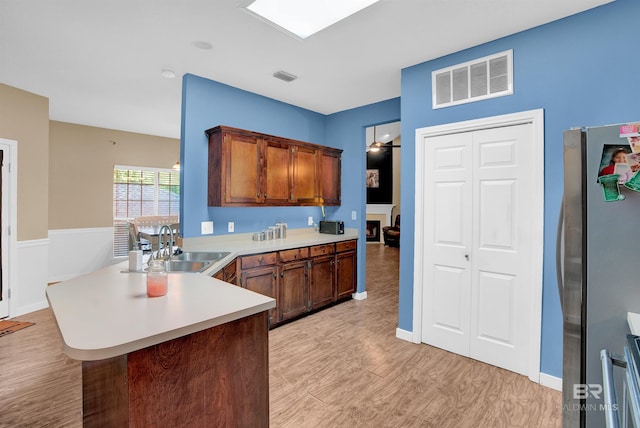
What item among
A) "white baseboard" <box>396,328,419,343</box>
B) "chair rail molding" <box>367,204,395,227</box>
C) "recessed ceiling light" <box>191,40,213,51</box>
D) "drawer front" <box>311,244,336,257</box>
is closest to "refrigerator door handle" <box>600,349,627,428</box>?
"white baseboard" <box>396,328,419,343</box>

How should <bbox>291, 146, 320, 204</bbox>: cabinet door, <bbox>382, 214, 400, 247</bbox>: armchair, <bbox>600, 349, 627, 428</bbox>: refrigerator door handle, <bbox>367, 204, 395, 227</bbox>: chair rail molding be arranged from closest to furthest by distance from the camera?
<bbox>600, 349, 627, 428</bbox>: refrigerator door handle < <bbox>291, 146, 320, 204</bbox>: cabinet door < <bbox>382, 214, 400, 247</bbox>: armchair < <bbox>367, 204, 395, 227</bbox>: chair rail molding

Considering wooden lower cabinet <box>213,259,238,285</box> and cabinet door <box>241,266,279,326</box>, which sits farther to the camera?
cabinet door <box>241,266,279,326</box>

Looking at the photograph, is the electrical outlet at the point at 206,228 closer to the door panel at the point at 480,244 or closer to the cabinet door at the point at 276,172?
the cabinet door at the point at 276,172

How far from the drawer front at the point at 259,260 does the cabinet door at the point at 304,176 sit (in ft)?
2.94

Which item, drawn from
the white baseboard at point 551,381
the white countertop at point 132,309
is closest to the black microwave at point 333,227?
the white countertop at point 132,309

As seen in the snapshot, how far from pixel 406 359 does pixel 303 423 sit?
3.95 ft

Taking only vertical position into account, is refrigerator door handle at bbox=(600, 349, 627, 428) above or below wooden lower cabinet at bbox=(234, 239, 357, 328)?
above

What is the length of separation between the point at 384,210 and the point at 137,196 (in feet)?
23.4

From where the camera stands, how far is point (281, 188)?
3.86 meters

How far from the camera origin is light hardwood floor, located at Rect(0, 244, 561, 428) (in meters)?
2.03

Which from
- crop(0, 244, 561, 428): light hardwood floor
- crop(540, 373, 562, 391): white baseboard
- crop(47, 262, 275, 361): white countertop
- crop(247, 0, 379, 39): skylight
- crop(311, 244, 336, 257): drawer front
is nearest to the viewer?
crop(47, 262, 275, 361): white countertop

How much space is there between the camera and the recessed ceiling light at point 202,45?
2.66m

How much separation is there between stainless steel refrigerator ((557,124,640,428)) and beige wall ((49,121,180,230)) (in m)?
6.82

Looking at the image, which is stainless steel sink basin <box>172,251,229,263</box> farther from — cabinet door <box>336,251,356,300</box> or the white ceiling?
the white ceiling
